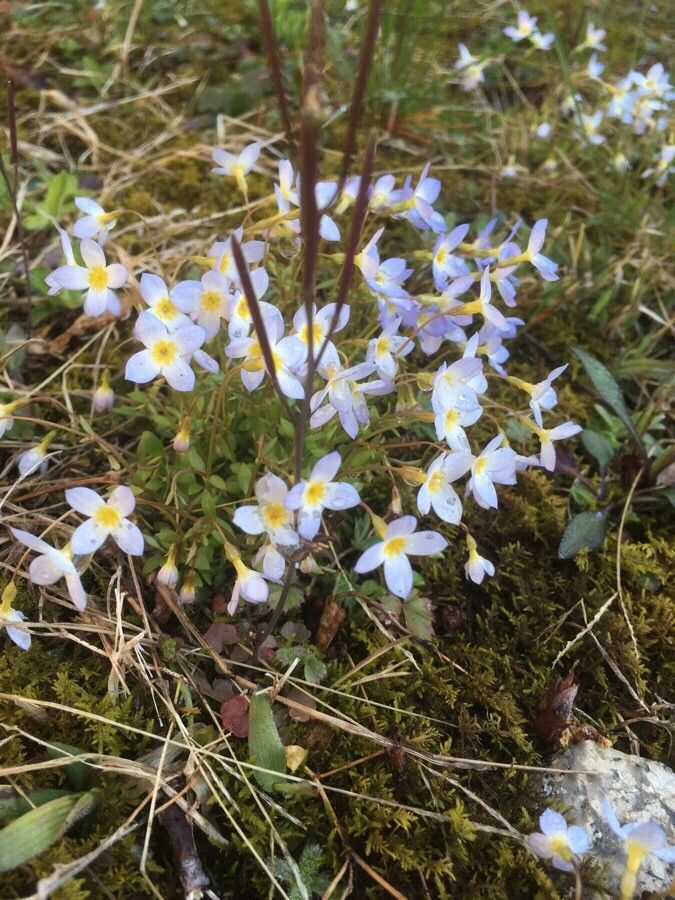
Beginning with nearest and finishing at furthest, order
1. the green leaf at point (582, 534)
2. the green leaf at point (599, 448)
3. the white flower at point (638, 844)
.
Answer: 1. the white flower at point (638, 844)
2. the green leaf at point (582, 534)
3. the green leaf at point (599, 448)

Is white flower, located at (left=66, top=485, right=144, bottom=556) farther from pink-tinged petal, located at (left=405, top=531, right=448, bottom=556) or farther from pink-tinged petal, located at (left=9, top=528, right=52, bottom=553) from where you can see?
pink-tinged petal, located at (left=405, top=531, right=448, bottom=556)

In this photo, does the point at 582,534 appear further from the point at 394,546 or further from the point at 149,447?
the point at 149,447

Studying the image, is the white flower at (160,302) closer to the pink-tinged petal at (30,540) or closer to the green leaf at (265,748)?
the pink-tinged petal at (30,540)

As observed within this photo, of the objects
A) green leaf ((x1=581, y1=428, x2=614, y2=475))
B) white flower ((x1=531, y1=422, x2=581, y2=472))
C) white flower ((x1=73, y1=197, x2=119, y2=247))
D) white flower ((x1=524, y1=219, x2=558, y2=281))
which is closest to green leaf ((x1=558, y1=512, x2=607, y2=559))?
green leaf ((x1=581, y1=428, x2=614, y2=475))

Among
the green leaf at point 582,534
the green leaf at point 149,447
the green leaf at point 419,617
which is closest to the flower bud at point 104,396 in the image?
the green leaf at point 149,447

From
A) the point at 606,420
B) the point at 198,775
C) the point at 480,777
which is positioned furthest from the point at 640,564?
the point at 198,775

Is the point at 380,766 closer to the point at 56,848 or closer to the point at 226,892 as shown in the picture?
the point at 226,892
